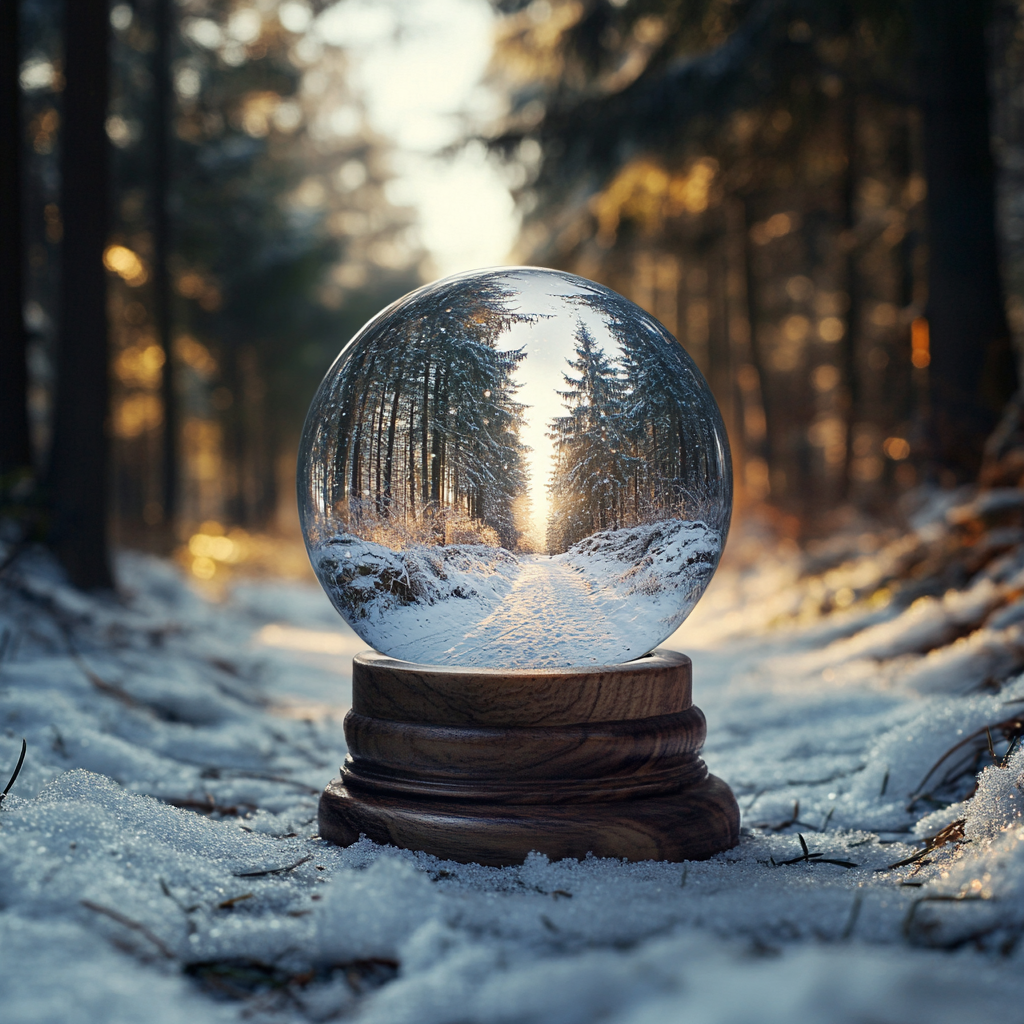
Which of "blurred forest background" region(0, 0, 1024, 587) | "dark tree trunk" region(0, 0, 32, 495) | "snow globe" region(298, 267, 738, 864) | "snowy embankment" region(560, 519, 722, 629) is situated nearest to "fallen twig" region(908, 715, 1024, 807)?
"snow globe" region(298, 267, 738, 864)

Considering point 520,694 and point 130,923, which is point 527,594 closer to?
point 520,694

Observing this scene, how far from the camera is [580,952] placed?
1545 mm

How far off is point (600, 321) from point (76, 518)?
15.6 ft

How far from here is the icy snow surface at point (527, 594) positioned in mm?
2102

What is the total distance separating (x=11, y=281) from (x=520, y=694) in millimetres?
5023

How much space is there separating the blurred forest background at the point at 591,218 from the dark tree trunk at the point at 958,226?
0.02 metres

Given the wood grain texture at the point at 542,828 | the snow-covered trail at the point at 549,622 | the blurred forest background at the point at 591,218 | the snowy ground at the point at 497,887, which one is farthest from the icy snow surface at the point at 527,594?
the blurred forest background at the point at 591,218

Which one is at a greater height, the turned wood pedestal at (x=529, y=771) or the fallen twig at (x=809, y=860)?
the turned wood pedestal at (x=529, y=771)

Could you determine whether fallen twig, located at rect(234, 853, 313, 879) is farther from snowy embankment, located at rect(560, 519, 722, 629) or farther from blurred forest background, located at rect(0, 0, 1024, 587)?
blurred forest background, located at rect(0, 0, 1024, 587)

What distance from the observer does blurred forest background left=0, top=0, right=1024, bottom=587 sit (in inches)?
234

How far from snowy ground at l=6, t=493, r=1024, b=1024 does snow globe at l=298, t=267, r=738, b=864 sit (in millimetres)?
121

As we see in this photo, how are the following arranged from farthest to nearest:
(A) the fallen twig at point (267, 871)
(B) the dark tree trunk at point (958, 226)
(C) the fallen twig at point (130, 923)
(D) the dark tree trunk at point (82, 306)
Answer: (B) the dark tree trunk at point (958, 226), (D) the dark tree trunk at point (82, 306), (A) the fallen twig at point (267, 871), (C) the fallen twig at point (130, 923)

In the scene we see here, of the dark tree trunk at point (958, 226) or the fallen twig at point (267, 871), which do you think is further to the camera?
the dark tree trunk at point (958, 226)

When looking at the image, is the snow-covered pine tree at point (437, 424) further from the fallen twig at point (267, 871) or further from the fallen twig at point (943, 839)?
the fallen twig at point (943, 839)
